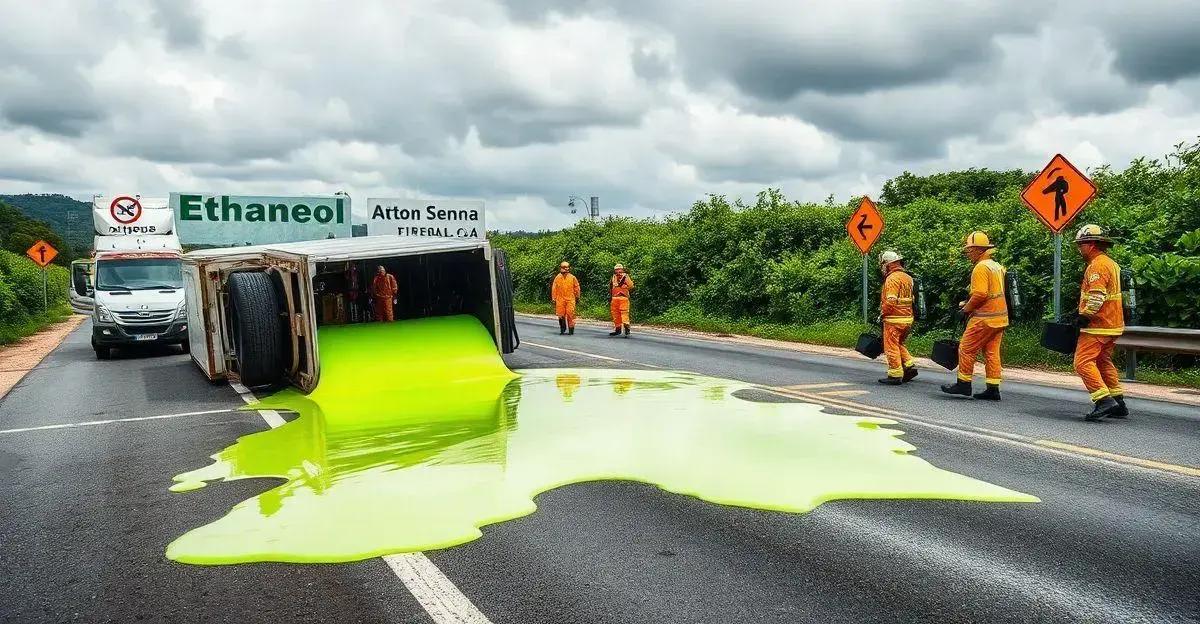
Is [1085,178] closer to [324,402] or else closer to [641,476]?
[641,476]

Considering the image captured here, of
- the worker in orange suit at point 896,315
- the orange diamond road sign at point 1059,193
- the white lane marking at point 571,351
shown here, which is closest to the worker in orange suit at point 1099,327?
Answer: the worker in orange suit at point 896,315

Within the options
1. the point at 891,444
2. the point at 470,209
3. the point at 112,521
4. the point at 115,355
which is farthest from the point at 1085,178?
the point at 115,355

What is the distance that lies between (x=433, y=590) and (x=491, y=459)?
260cm

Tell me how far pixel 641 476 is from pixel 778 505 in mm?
1080

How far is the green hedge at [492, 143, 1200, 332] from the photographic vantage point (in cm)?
1366

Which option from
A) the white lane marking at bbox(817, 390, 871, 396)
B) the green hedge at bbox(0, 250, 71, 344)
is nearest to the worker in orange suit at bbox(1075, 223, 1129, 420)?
the white lane marking at bbox(817, 390, 871, 396)

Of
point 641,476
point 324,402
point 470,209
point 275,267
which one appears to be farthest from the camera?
point 470,209

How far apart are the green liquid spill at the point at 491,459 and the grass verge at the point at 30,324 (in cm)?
1730

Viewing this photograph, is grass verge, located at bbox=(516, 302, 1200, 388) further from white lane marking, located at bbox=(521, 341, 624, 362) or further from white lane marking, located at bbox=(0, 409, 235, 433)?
white lane marking, located at bbox=(0, 409, 235, 433)

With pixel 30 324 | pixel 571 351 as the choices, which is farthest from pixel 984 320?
pixel 30 324

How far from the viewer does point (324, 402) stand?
386 inches

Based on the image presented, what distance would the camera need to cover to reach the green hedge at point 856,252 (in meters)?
13.7

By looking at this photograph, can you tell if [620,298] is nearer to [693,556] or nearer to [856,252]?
[856,252]

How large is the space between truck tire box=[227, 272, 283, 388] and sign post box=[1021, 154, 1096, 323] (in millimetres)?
10966
